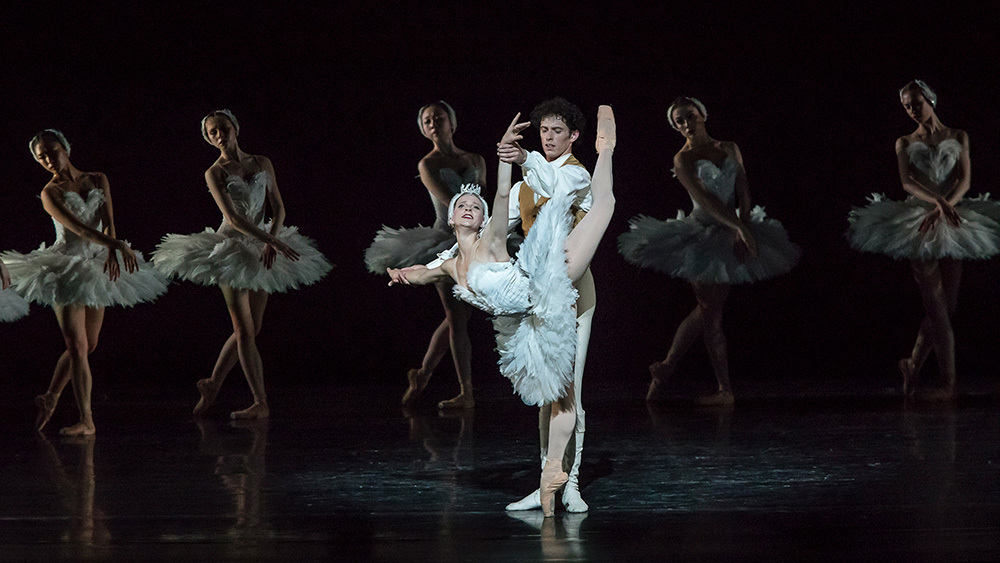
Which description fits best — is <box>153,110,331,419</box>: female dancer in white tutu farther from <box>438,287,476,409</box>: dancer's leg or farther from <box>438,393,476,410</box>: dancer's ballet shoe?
<box>438,393,476,410</box>: dancer's ballet shoe

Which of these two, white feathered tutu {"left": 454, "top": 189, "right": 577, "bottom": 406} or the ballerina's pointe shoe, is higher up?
the ballerina's pointe shoe

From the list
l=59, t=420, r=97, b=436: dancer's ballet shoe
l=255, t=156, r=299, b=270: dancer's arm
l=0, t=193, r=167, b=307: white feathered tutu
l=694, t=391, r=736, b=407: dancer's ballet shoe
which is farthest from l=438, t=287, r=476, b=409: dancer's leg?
l=59, t=420, r=97, b=436: dancer's ballet shoe

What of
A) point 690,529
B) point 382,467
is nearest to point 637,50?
point 382,467

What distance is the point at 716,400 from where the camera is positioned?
5.43 m

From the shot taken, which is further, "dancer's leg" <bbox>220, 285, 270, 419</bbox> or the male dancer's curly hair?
"dancer's leg" <bbox>220, 285, 270, 419</bbox>

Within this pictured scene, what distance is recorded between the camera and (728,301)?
22.6 feet

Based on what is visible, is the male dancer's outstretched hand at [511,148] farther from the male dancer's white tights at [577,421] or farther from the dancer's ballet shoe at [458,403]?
the dancer's ballet shoe at [458,403]

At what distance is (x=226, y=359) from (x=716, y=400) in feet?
7.62

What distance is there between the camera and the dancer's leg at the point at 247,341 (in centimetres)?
523

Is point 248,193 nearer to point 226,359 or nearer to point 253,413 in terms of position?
point 226,359

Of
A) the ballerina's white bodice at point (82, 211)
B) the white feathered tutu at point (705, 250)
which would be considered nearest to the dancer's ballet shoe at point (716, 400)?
the white feathered tutu at point (705, 250)

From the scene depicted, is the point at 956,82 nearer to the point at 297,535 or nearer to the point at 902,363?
the point at 902,363

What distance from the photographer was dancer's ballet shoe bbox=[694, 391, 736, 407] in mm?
5422

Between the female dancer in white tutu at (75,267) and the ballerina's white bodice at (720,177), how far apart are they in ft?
8.58
